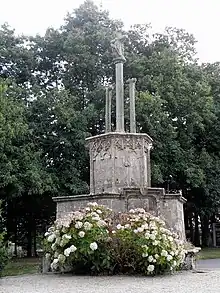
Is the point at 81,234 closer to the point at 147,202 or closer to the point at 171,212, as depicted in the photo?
the point at 147,202

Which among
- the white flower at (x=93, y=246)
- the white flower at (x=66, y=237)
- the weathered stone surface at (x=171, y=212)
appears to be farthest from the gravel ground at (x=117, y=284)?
the weathered stone surface at (x=171, y=212)

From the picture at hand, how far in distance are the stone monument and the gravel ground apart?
95.8 inches

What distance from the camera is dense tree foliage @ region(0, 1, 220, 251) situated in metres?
22.9

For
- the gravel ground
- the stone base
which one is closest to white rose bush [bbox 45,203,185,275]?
the gravel ground

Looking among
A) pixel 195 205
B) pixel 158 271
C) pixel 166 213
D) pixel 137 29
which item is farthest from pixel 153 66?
pixel 158 271

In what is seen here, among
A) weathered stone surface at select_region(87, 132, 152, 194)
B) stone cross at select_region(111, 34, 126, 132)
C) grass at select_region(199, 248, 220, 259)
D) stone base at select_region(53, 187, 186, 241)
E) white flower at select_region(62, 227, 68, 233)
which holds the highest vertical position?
stone cross at select_region(111, 34, 126, 132)

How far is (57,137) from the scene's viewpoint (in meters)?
23.8

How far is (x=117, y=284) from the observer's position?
750cm

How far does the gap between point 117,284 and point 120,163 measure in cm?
488

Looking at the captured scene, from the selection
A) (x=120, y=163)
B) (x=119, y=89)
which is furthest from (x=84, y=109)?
(x=120, y=163)

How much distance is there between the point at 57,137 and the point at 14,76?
5056 millimetres

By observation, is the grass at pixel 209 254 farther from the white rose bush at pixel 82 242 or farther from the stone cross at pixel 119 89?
the white rose bush at pixel 82 242

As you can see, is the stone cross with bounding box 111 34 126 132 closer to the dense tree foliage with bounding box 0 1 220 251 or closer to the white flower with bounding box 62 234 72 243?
the white flower with bounding box 62 234 72 243

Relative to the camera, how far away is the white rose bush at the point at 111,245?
8.57 m
